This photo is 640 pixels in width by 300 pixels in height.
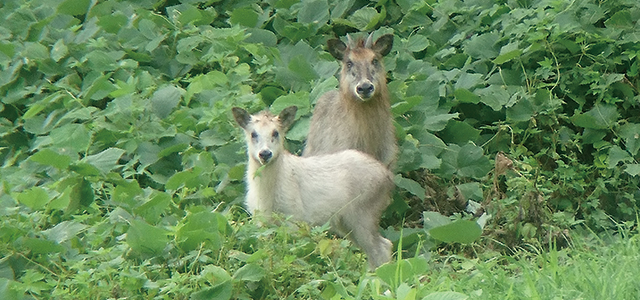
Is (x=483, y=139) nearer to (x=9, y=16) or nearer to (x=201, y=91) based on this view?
(x=201, y=91)

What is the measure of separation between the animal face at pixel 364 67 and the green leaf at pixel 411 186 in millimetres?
796

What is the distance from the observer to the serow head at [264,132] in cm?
769

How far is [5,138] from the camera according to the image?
1002cm

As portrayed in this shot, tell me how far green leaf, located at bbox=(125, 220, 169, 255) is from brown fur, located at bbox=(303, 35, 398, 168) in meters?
2.59

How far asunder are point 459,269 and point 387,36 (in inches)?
88.3

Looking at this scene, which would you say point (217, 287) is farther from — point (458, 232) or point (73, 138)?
point (73, 138)

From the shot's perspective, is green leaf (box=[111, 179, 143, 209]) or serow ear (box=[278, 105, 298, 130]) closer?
green leaf (box=[111, 179, 143, 209])

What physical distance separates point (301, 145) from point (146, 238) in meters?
3.19

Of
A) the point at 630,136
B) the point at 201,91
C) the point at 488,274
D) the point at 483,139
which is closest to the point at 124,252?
the point at 488,274

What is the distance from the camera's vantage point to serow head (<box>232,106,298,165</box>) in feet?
25.2

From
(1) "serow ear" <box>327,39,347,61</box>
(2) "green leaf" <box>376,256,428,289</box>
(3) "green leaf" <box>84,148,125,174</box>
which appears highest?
(1) "serow ear" <box>327,39,347,61</box>

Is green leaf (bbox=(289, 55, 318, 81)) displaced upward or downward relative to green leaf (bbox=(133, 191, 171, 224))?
downward

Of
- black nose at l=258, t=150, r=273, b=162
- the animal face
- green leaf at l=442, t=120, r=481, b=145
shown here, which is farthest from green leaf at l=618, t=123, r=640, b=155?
black nose at l=258, t=150, r=273, b=162

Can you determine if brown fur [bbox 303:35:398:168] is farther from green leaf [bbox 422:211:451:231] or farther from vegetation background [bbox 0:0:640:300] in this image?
green leaf [bbox 422:211:451:231]
